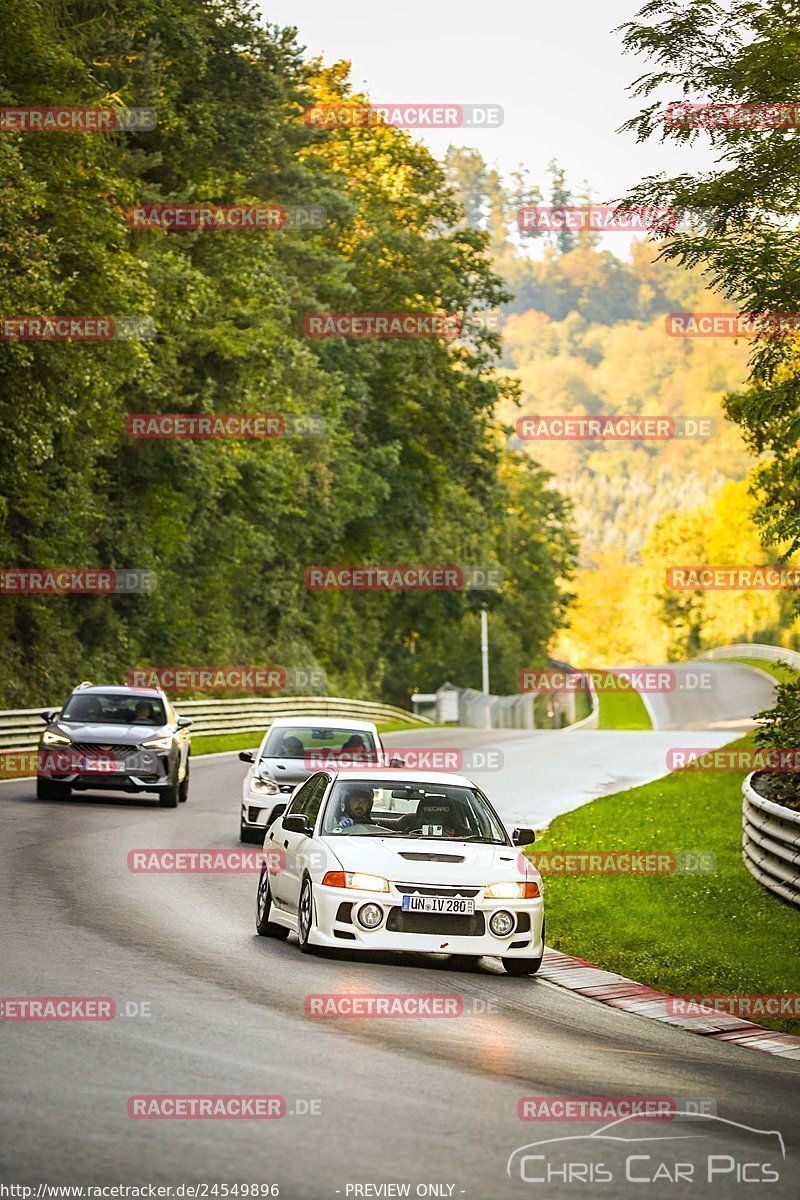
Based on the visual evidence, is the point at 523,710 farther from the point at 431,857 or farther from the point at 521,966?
the point at 431,857

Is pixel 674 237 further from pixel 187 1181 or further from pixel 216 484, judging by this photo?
pixel 216 484

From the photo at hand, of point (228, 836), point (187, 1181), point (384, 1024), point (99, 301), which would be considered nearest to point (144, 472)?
point (99, 301)

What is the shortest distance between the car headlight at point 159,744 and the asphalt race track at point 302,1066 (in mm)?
9335

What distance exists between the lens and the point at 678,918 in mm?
17016

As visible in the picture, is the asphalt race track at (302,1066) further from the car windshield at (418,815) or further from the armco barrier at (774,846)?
the armco barrier at (774,846)

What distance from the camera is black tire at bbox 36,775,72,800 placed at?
26.4m

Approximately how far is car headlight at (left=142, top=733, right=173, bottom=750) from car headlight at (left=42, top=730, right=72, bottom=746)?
1091 millimetres

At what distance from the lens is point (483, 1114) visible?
8047mm

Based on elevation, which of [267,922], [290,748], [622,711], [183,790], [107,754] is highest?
[290,748]

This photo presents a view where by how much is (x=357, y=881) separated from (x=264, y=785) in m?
8.49

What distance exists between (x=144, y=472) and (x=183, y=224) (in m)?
6.77

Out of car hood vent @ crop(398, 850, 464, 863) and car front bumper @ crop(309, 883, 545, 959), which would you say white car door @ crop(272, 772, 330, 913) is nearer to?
car front bumper @ crop(309, 883, 545, 959)

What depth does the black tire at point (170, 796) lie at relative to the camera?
86.9 feet

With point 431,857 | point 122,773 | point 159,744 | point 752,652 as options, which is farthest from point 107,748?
point 752,652
